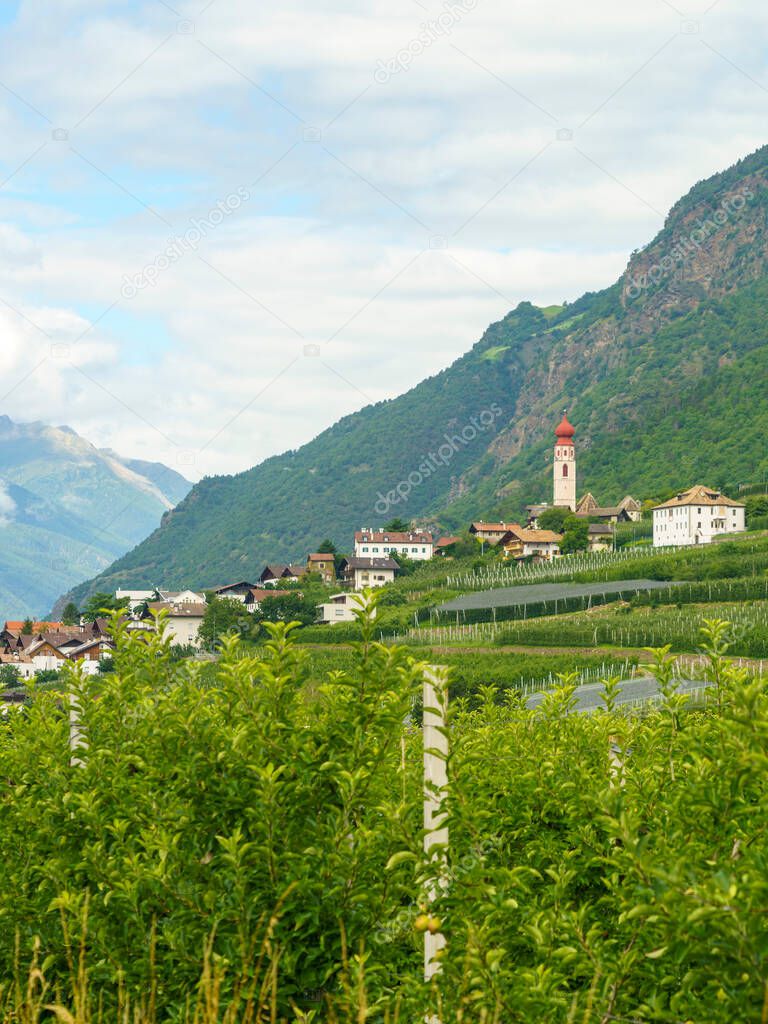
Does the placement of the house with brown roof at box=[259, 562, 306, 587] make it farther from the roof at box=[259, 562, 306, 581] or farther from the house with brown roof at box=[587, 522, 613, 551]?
the house with brown roof at box=[587, 522, 613, 551]

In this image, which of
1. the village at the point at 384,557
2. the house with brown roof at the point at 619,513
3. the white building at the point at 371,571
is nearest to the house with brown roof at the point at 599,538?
the village at the point at 384,557

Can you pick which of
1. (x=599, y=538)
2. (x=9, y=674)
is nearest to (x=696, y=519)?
(x=599, y=538)

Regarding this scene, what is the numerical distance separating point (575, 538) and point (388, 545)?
22.2m

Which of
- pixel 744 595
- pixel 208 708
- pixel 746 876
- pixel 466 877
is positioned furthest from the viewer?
pixel 744 595

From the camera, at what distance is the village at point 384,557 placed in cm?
9881

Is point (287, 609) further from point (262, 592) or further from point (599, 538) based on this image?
point (599, 538)

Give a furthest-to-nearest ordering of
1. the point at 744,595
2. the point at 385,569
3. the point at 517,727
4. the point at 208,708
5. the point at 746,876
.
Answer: the point at 385,569 → the point at 744,595 → the point at 517,727 → the point at 208,708 → the point at 746,876

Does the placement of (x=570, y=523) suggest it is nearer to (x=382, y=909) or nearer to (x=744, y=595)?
(x=744, y=595)

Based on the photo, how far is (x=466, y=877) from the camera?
5590mm

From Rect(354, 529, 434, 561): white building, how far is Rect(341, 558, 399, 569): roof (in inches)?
243

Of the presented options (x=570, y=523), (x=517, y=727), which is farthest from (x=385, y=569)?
(x=517, y=727)

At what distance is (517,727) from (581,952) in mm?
4228

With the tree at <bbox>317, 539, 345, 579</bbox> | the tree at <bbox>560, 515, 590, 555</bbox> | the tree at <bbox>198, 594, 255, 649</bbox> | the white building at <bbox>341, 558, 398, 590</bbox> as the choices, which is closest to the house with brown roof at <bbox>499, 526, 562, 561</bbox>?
the tree at <bbox>560, 515, 590, 555</bbox>

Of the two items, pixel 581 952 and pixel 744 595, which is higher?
pixel 744 595
